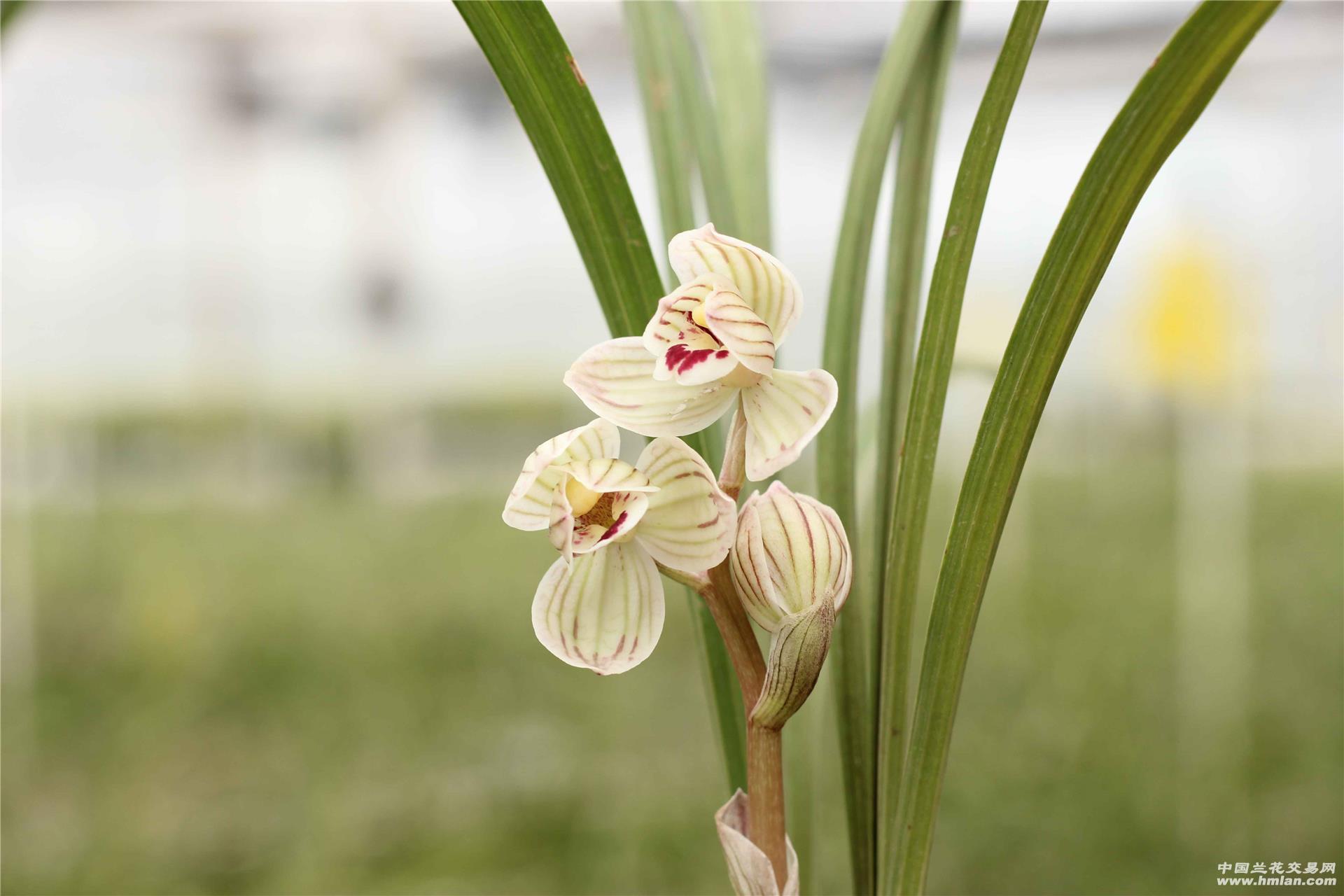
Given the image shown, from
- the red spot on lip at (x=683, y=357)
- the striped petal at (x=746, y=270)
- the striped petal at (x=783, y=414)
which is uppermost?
the striped petal at (x=746, y=270)

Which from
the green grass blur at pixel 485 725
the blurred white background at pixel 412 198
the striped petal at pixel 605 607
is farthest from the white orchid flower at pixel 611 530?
the blurred white background at pixel 412 198

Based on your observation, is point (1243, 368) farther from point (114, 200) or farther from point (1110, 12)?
point (114, 200)

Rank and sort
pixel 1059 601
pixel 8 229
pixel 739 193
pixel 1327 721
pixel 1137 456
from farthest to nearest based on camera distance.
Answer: pixel 1137 456
pixel 8 229
pixel 1059 601
pixel 1327 721
pixel 739 193

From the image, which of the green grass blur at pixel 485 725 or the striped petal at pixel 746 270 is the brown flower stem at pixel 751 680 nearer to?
the striped petal at pixel 746 270

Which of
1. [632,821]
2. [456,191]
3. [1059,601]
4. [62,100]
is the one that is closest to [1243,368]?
[1059,601]

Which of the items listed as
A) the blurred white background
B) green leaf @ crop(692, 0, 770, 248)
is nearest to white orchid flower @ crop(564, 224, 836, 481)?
green leaf @ crop(692, 0, 770, 248)

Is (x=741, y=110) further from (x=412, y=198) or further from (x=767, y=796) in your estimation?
(x=412, y=198)
